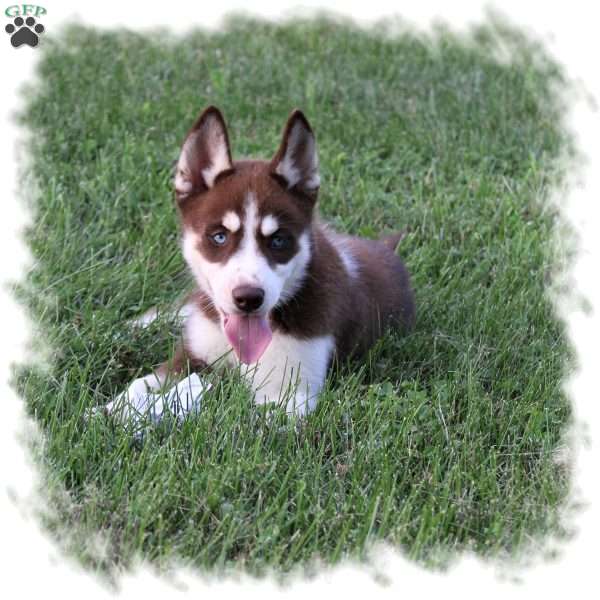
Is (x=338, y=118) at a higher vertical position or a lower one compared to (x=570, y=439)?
higher

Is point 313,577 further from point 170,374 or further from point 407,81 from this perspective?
point 407,81

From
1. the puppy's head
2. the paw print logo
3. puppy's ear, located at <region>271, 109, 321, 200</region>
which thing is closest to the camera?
the puppy's head

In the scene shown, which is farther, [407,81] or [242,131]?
[407,81]

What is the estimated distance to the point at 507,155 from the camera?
817 cm

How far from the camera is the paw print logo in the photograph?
6.09 m

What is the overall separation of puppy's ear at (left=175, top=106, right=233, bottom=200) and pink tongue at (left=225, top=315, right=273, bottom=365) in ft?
2.31

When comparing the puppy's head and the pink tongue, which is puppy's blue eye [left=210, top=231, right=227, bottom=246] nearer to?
the puppy's head

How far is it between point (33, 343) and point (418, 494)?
6.92 feet

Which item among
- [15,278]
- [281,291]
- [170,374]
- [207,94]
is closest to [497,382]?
[281,291]

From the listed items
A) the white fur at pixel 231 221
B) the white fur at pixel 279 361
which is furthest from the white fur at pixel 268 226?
the white fur at pixel 279 361

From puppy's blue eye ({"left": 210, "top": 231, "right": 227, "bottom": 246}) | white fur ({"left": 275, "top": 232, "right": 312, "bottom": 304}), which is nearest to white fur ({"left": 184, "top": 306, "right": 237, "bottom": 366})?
white fur ({"left": 275, "top": 232, "right": 312, "bottom": 304})

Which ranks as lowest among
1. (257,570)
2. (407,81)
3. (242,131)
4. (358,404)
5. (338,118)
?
(257,570)

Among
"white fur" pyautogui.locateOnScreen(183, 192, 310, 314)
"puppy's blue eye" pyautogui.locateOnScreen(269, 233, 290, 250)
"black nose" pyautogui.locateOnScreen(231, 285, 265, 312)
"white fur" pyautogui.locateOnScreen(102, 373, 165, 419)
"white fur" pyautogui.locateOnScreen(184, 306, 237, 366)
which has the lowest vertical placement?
"white fur" pyautogui.locateOnScreen(102, 373, 165, 419)

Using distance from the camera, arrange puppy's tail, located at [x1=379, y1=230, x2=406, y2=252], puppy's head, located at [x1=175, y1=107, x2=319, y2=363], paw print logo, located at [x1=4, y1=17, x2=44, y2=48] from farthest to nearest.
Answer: puppy's tail, located at [x1=379, y1=230, x2=406, y2=252] → paw print logo, located at [x1=4, y1=17, x2=44, y2=48] → puppy's head, located at [x1=175, y1=107, x2=319, y2=363]
